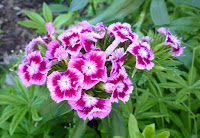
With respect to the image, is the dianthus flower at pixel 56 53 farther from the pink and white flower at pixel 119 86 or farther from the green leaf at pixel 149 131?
the green leaf at pixel 149 131

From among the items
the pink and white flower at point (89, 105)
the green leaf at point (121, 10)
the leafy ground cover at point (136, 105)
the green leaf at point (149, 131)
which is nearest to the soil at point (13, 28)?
→ the leafy ground cover at point (136, 105)

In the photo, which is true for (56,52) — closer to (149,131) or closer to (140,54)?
(140,54)

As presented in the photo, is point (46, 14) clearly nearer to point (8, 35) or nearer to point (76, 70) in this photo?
point (76, 70)

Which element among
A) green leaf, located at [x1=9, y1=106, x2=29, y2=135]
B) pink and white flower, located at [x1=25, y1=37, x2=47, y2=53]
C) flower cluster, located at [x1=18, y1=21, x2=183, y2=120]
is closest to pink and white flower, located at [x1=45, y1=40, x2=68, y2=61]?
flower cluster, located at [x1=18, y1=21, x2=183, y2=120]

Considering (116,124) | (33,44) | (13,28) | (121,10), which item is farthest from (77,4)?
(13,28)

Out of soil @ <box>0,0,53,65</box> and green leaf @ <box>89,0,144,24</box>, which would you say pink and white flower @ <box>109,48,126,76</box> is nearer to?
green leaf @ <box>89,0,144,24</box>

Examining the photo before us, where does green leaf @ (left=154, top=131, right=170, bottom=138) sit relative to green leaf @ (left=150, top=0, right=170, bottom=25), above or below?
below

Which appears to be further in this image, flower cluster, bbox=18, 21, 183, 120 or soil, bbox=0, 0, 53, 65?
soil, bbox=0, 0, 53, 65
